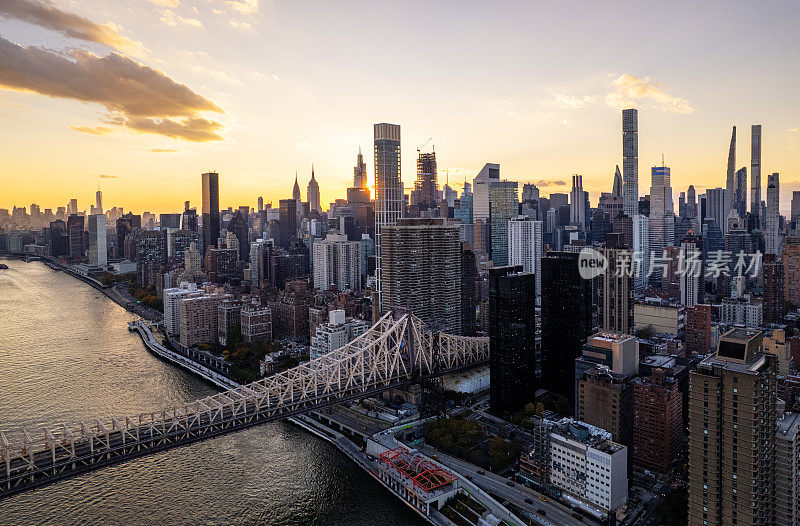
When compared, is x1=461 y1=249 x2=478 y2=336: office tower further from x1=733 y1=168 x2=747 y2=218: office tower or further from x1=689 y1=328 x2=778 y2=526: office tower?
x1=733 y1=168 x2=747 y2=218: office tower

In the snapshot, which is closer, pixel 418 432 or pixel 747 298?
pixel 418 432

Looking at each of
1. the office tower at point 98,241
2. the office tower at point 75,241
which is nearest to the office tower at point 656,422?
the office tower at point 98,241

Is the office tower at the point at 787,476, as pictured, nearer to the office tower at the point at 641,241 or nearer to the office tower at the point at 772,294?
the office tower at the point at 772,294

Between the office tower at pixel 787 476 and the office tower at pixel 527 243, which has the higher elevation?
the office tower at pixel 527 243

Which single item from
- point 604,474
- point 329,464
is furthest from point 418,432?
point 604,474

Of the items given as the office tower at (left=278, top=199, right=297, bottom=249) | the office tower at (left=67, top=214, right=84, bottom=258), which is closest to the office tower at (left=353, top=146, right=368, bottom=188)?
the office tower at (left=278, top=199, right=297, bottom=249)

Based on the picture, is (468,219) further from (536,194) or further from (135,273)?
(135,273)
